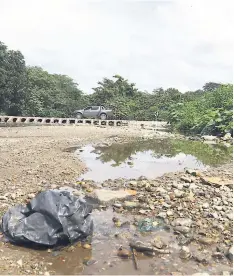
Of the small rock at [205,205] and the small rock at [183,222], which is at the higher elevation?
the small rock at [205,205]

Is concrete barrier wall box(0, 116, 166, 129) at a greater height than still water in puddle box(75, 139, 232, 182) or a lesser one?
greater

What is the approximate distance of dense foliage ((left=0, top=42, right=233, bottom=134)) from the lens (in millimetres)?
18281

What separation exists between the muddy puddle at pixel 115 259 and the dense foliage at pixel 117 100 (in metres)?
11.9

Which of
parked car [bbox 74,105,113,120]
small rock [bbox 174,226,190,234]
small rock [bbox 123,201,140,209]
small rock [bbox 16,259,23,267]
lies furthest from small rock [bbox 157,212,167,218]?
parked car [bbox 74,105,113,120]

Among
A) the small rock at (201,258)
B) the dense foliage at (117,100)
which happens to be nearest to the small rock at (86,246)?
the small rock at (201,258)

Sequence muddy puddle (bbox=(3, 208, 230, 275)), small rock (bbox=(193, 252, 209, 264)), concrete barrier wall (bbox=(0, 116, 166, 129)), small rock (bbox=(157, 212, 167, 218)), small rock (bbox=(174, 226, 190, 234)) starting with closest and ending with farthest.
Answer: muddy puddle (bbox=(3, 208, 230, 275))
small rock (bbox=(193, 252, 209, 264))
small rock (bbox=(174, 226, 190, 234))
small rock (bbox=(157, 212, 167, 218))
concrete barrier wall (bbox=(0, 116, 166, 129))

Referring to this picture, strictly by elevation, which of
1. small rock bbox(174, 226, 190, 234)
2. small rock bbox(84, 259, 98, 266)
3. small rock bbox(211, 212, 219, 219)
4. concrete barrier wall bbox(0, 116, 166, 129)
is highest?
concrete barrier wall bbox(0, 116, 166, 129)

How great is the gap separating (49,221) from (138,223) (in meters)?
1.35

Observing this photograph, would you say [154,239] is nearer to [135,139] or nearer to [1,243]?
[1,243]

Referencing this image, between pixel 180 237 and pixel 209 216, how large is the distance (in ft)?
2.61

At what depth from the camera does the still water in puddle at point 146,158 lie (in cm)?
854

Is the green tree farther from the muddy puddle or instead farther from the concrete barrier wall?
the muddy puddle

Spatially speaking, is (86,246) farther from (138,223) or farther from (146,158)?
(146,158)

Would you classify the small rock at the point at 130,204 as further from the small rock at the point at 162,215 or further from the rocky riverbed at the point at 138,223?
the small rock at the point at 162,215
